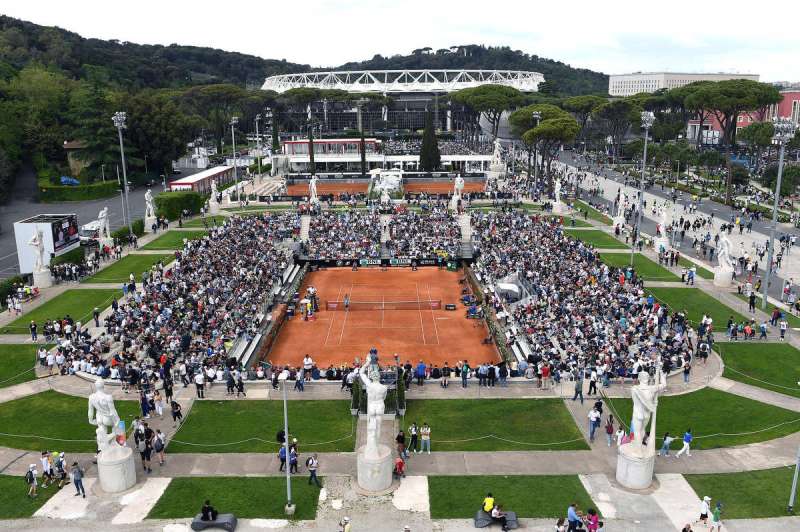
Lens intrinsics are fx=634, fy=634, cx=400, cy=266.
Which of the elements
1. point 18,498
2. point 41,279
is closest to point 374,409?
point 18,498

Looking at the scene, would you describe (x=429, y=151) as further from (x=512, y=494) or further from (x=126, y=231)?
(x=512, y=494)

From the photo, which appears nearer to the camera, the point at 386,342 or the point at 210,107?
the point at 386,342

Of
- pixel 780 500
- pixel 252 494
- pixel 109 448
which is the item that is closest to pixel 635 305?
pixel 780 500

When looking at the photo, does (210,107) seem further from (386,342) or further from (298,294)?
(386,342)

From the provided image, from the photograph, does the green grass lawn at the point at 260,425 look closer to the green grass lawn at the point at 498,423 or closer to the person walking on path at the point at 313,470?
the person walking on path at the point at 313,470

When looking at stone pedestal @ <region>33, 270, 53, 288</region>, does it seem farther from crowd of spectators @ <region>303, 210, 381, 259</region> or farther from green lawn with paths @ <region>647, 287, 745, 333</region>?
green lawn with paths @ <region>647, 287, 745, 333</region>

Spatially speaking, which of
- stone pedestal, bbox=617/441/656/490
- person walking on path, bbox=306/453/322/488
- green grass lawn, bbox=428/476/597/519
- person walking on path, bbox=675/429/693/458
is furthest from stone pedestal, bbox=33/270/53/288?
person walking on path, bbox=675/429/693/458

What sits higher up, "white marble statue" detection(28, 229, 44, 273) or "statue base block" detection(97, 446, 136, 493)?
"white marble statue" detection(28, 229, 44, 273)
